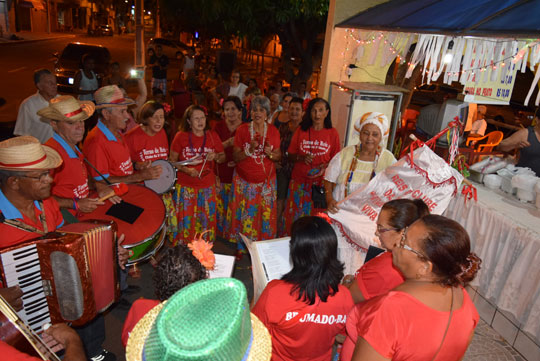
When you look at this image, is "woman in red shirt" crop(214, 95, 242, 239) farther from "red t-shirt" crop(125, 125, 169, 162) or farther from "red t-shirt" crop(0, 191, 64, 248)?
"red t-shirt" crop(0, 191, 64, 248)

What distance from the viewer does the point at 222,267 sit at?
2656 mm

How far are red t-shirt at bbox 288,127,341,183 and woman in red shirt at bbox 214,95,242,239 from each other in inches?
39.3

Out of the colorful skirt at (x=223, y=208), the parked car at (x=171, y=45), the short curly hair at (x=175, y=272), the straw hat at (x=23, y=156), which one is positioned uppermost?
the parked car at (x=171, y=45)

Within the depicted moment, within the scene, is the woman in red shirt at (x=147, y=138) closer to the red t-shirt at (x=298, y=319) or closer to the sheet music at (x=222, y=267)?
the sheet music at (x=222, y=267)

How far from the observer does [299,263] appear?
2197 millimetres

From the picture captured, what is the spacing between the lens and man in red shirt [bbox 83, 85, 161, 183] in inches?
152

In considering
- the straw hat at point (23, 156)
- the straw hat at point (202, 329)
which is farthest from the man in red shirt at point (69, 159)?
the straw hat at point (202, 329)

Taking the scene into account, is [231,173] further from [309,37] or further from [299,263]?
[309,37]

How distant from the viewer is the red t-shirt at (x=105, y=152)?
152 inches

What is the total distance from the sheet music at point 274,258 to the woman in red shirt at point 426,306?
74cm

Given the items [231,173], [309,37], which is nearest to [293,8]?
[309,37]

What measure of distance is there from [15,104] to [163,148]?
10844mm

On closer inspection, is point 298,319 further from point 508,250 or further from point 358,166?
point 508,250

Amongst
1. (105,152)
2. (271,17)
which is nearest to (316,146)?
(105,152)
